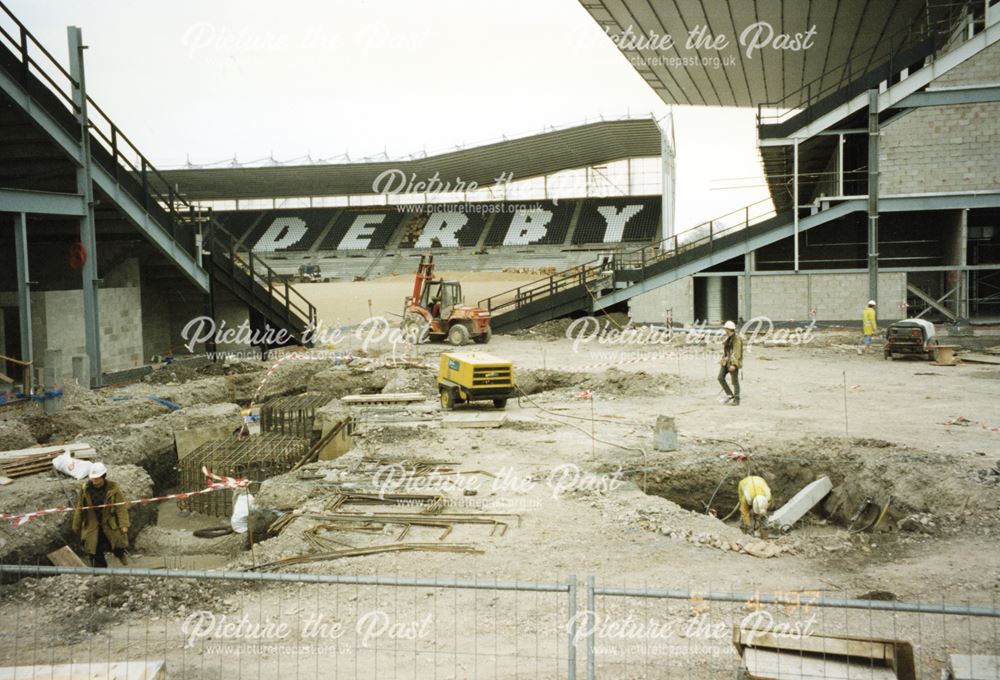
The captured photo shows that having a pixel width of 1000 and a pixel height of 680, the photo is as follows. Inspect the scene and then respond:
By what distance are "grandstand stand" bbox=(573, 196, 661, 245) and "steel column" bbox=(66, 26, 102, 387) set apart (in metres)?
35.7

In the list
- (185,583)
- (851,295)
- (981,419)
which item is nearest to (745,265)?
(851,295)

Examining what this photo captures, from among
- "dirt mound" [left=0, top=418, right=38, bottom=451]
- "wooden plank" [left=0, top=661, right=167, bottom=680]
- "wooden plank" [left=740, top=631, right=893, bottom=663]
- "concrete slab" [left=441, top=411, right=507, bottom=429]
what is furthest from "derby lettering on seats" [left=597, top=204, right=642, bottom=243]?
"wooden plank" [left=0, top=661, right=167, bottom=680]

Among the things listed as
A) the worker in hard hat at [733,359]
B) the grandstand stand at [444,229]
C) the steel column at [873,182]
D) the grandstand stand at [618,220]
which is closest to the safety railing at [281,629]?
the worker in hard hat at [733,359]

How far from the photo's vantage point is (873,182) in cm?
2883

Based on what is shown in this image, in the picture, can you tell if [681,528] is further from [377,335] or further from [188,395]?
[377,335]

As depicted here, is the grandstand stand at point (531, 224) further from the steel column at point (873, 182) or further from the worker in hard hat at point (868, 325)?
the worker in hard hat at point (868, 325)

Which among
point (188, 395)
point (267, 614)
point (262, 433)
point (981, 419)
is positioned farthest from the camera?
point (188, 395)

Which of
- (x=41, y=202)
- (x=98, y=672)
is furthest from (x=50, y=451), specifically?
(x=98, y=672)

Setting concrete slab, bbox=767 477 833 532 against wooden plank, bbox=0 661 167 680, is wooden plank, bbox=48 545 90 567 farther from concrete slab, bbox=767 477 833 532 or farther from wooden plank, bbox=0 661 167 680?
concrete slab, bbox=767 477 833 532

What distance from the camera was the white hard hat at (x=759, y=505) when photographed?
35.4 feet

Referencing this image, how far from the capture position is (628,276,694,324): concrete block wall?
107 feet

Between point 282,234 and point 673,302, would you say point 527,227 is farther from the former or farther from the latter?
point 673,302

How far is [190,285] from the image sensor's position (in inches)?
1029

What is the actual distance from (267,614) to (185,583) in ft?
3.75
